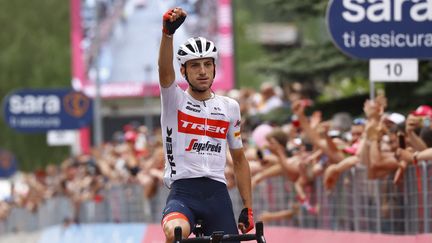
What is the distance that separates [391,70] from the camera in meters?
15.2

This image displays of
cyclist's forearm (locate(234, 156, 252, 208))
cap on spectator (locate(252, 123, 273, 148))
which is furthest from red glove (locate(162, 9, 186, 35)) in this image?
cap on spectator (locate(252, 123, 273, 148))

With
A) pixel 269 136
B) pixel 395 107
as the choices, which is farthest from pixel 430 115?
pixel 395 107

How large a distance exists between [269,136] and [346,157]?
1146mm

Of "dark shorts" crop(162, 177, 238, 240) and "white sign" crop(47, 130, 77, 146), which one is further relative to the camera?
"white sign" crop(47, 130, 77, 146)

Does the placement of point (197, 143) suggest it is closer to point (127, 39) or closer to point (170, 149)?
point (170, 149)

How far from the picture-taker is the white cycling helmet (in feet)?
36.2

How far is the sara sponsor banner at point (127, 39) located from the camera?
146ft

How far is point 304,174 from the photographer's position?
1606 centimetres

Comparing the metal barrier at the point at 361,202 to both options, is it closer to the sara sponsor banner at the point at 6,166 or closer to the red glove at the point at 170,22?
the red glove at the point at 170,22

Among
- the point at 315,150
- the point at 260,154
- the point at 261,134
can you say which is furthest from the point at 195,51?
the point at 261,134

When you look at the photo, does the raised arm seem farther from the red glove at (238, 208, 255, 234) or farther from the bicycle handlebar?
the bicycle handlebar

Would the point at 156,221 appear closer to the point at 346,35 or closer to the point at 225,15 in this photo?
the point at 346,35

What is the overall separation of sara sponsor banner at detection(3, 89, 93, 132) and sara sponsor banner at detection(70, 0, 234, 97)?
19.9ft

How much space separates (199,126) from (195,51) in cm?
57
